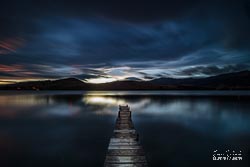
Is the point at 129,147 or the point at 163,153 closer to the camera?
the point at 129,147

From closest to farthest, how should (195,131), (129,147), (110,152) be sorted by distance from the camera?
(110,152) → (129,147) → (195,131)

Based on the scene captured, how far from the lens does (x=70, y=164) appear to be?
11.4m

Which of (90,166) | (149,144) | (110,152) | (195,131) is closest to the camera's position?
(110,152)

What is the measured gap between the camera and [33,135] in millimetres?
18469

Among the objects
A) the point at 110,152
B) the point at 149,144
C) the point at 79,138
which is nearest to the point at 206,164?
the point at 149,144

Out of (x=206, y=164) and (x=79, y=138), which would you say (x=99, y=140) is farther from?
(x=206, y=164)

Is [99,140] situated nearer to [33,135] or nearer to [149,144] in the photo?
[149,144]

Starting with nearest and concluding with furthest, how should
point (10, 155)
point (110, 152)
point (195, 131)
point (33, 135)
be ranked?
1. point (110, 152)
2. point (10, 155)
3. point (33, 135)
4. point (195, 131)

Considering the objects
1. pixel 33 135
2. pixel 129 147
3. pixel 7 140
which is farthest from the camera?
pixel 33 135

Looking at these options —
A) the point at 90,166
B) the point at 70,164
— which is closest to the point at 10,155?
the point at 70,164

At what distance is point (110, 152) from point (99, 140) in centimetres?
754

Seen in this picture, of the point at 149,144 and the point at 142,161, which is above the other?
the point at 142,161

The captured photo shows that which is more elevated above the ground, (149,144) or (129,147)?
(129,147)

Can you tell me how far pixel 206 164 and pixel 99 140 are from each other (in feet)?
29.2
